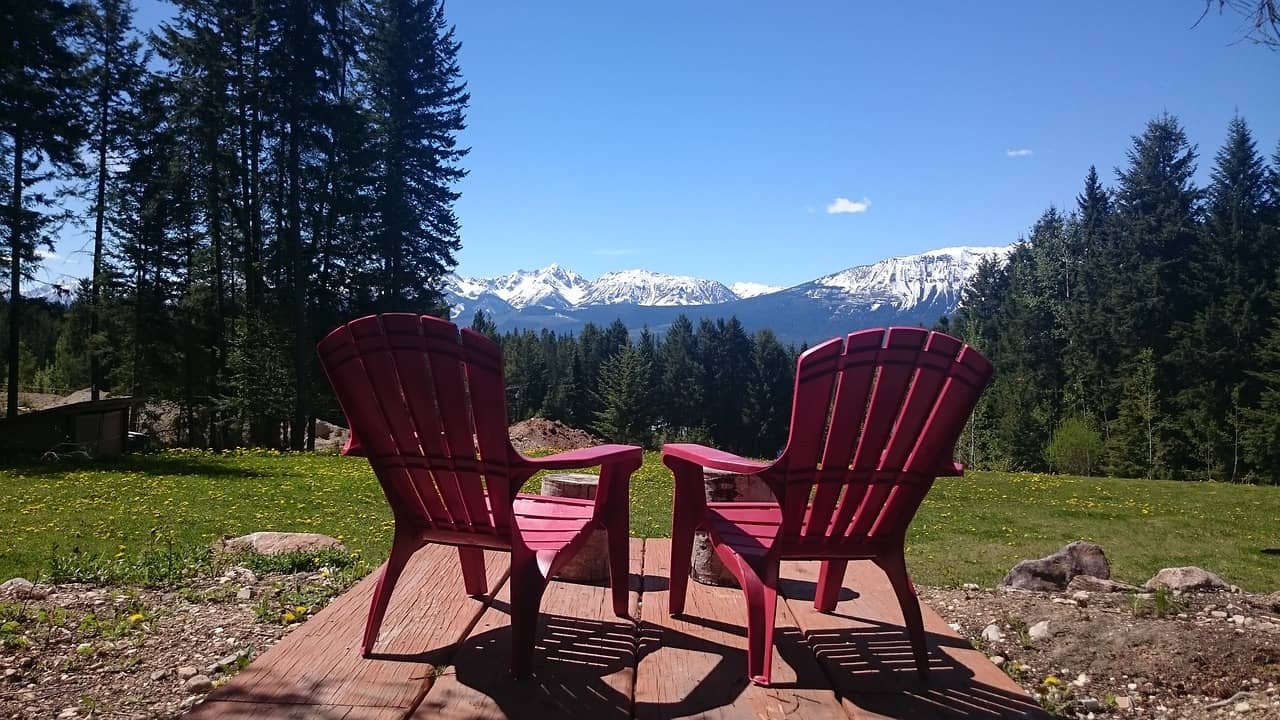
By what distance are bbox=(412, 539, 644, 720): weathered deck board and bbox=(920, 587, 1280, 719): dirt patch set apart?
5.09 feet

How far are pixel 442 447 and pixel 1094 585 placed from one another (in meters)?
4.07

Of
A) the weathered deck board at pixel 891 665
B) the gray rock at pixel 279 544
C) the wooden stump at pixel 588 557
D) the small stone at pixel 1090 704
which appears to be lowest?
the gray rock at pixel 279 544

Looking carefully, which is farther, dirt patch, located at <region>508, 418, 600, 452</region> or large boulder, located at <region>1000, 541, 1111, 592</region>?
dirt patch, located at <region>508, 418, 600, 452</region>

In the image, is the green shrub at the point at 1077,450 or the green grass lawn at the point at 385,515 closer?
the green grass lawn at the point at 385,515

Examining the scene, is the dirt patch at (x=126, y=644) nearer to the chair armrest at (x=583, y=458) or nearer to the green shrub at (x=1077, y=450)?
the chair armrest at (x=583, y=458)

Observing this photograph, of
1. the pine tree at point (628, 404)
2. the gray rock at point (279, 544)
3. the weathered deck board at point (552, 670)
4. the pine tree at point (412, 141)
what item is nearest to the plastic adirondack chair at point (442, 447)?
the weathered deck board at point (552, 670)

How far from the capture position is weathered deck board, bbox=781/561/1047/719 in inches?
86.7

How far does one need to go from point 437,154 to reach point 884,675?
76.8 feet

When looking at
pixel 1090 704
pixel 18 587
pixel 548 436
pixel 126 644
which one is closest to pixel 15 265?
pixel 548 436

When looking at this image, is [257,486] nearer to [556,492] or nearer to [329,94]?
[556,492]

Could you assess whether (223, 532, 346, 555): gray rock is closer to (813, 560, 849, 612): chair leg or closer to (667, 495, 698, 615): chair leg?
(667, 495, 698, 615): chair leg

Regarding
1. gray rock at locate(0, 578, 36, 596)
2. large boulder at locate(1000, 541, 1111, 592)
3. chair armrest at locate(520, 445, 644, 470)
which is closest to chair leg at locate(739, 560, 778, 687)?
chair armrest at locate(520, 445, 644, 470)

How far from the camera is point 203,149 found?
18969mm

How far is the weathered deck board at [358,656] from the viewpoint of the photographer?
82.4 inches
